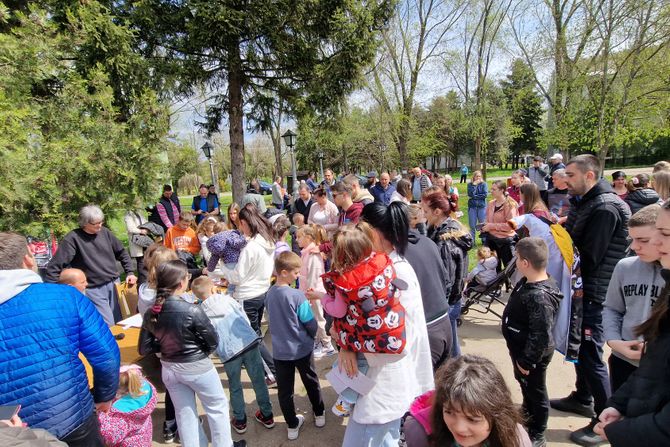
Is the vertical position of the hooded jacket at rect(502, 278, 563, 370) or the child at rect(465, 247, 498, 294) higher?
the hooded jacket at rect(502, 278, 563, 370)

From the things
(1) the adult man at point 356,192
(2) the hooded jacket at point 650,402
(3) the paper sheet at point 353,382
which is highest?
(1) the adult man at point 356,192

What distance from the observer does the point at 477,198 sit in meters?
9.66

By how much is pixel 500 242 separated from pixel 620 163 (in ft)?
154

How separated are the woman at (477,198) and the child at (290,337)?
7.52 m

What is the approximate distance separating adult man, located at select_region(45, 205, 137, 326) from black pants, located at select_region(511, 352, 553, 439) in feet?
14.6

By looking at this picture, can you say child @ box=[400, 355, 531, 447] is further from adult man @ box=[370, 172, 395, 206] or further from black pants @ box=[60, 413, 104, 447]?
adult man @ box=[370, 172, 395, 206]

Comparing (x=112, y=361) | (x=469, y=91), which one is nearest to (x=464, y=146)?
(x=469, y=91)

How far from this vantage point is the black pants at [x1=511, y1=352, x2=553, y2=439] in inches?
102

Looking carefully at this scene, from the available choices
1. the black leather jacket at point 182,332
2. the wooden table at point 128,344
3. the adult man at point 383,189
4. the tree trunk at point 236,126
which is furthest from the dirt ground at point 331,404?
the tree trunk at point 236,126

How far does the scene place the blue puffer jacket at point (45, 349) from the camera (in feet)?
5.76

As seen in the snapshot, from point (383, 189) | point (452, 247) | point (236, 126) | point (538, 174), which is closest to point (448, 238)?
point (452, 247)

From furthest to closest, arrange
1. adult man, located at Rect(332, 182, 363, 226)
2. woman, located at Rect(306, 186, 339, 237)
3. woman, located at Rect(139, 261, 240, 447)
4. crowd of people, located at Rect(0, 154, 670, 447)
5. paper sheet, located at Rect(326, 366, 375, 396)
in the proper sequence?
woman, located at Rect(306, 186, 339, 237), adult man, located at Rect(332, 182, 363, 226), woman, located at Rect(139, 261, 240, 447), paper sheet, located at Rect(326, 366, 375, 396), crowd of people, located at Rect(0, 154, 670, 447)

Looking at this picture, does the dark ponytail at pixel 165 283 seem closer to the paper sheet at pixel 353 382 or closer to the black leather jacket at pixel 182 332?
the black leather jacket at pixel 182 332

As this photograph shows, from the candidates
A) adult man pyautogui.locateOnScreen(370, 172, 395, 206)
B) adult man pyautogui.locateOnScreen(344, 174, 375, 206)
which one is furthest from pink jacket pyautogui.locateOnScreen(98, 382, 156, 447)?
adult man pyautogui.locateOnScreen(370, 172, 395, 206)
